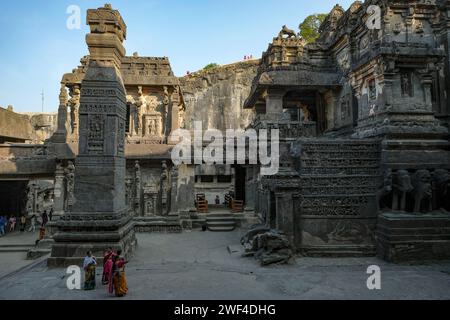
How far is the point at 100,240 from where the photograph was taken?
7906 millimetres

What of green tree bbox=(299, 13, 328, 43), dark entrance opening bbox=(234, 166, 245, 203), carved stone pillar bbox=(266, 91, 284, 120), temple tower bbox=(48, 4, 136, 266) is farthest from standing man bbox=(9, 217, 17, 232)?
green tree bbox=(299, 13, 328, 43)

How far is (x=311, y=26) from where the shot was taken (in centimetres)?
3017

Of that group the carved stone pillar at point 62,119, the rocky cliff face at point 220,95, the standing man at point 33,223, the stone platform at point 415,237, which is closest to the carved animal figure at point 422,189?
the stone platform at point 415,237

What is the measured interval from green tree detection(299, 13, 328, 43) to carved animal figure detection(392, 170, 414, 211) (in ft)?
78.6

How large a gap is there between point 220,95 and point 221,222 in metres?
25.7

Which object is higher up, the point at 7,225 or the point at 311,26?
the point at 311,26

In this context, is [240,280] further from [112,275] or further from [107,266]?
Answer: [107,266]

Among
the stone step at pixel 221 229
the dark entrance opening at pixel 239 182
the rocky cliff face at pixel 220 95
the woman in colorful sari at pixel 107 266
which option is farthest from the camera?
the rocky cliff face at pixel 220 95

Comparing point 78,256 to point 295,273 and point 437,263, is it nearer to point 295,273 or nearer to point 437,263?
point 295,273

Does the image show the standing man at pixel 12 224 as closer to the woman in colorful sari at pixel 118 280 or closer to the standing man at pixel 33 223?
the standing man at pixel 33 223

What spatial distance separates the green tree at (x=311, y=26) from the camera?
→ 29.5 m

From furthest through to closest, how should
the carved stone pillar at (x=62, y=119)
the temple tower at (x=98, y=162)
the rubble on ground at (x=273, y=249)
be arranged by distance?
the carved stone pillar at (x=62, y=119)
the rubble on ground at (x=273, y=249)
the temple tower at (x=98, y=162)

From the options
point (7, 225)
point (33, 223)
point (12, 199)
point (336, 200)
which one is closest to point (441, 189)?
point (336, 200)

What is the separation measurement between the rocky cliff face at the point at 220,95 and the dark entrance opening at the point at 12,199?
2095 cm
